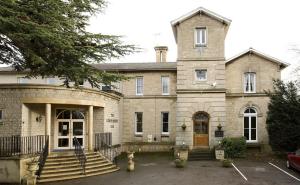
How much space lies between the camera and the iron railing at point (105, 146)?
2429 centimetres

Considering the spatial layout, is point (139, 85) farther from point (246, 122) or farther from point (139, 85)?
point (246, 122)

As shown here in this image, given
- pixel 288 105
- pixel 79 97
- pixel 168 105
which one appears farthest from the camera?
pixel 168 105

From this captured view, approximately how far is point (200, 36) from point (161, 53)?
942 centimetres

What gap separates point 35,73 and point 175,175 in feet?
29.4

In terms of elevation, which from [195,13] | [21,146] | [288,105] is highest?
[195,13]

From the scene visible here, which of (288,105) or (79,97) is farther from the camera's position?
(288,105)

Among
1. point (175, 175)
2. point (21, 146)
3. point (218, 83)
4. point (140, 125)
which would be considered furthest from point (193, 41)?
point (21, 146)

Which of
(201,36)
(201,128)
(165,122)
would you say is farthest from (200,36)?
(165,122)

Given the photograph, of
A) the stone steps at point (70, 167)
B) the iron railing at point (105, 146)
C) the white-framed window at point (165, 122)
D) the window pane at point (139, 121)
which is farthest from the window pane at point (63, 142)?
the white-framed window at point (165, 122)

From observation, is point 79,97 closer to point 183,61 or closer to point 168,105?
point 183,61

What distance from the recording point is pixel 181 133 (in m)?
28.5

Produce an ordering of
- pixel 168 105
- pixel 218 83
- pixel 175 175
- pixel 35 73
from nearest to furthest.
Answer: pixel 35 73 → pixel 175 175 → pixel 218 83 → pixel 168 105

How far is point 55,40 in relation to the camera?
13.4 m

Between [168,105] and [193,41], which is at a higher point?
[193,41]
